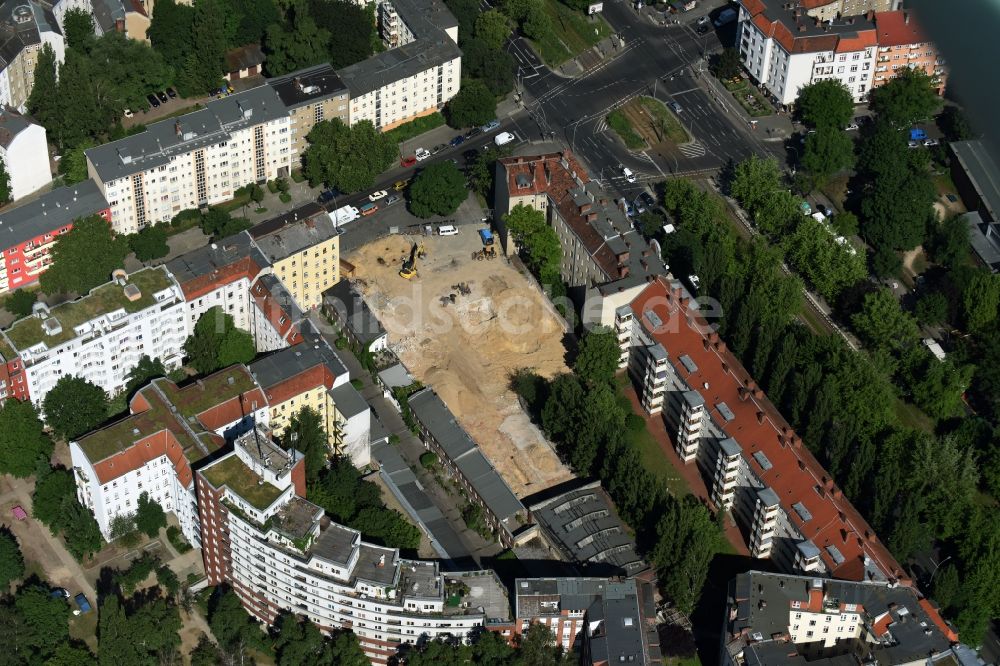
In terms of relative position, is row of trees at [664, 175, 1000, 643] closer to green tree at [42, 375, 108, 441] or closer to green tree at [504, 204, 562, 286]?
green tree at [504, 204, 562, 286]

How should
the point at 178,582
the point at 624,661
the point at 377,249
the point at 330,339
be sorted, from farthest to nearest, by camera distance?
the point at 377,249, the point at 330,339, the point at 178,582, the point at 624,661

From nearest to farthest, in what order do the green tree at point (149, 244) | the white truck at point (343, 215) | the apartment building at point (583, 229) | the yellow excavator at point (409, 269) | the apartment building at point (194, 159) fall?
the apartment building at point (583, 229), the apartment building at point (194, 159), the green tree at point (149, 244), the yellow excavator at point (409, 269), the white truck at point (343, 215)

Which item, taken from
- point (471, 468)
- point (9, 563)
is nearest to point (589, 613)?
point (471, 468)

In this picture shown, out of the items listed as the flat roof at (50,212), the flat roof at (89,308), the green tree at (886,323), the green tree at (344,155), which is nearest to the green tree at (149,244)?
the flat roof at (50,212)

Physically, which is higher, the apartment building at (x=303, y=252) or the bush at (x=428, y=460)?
the apartment building at (x=303, y=252)

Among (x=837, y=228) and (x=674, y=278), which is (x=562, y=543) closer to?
(x=674, y=278)

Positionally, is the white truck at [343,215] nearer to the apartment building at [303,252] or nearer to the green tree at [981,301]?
the apartment building at [303,252]

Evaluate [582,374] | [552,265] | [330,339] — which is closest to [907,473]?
[582,374]
